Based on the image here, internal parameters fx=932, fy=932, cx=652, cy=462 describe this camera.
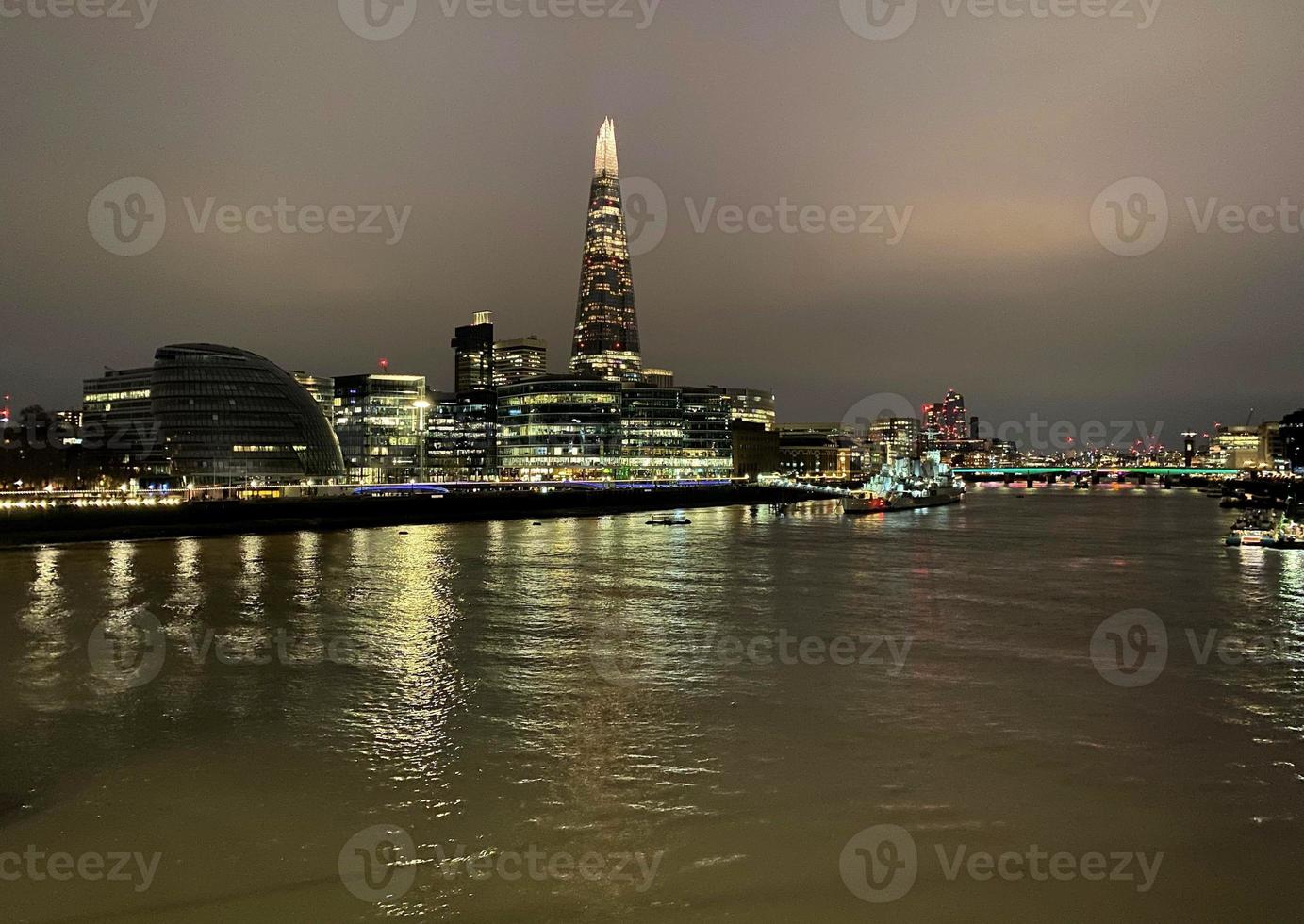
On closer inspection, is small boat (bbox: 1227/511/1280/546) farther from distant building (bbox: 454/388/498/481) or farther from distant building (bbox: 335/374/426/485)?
distant building (bbox: 335/374/426/485)

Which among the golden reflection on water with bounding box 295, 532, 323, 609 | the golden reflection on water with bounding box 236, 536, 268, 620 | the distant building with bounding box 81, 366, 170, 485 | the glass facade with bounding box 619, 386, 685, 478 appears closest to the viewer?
the golden reflection on water with bounding box 236, 536, 268, 620

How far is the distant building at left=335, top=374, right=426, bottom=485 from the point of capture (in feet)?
583

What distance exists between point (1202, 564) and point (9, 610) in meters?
53.5

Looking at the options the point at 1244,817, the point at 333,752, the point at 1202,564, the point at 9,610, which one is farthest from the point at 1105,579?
the point at 9,610

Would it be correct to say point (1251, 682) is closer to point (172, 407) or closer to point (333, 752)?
point (333, 752)

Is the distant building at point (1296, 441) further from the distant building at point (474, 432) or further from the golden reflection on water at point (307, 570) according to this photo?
the golden reflection on water at point (307, 570)

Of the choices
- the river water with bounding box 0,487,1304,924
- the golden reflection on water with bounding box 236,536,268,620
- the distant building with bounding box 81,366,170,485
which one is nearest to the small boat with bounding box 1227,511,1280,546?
the river water with bounding box 0,487,1304,924

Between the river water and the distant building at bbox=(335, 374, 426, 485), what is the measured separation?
146 metres

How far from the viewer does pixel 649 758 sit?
15570 mm

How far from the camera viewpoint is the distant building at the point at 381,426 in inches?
6998

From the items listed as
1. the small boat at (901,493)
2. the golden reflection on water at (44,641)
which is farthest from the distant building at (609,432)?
the golden reflection on water at (44,641)

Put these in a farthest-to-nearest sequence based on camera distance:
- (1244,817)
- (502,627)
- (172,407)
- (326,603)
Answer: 1. (172,407)
2. (326,603)
3. (502,627)
4. (1244,817)

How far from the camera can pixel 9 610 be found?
32.1 m

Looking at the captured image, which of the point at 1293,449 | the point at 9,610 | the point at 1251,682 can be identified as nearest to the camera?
the point at 1251,682
